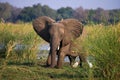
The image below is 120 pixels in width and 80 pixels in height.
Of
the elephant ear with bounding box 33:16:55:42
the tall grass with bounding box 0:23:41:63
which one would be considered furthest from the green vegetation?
the elephant ear with bounding box 33:16:55:42

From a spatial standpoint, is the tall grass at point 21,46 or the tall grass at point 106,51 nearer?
the tall grass at point 106,51

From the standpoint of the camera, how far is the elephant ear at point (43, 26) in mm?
9844

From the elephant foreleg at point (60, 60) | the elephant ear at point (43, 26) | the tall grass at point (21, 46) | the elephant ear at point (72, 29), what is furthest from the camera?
the tall grass at point (21, 46)

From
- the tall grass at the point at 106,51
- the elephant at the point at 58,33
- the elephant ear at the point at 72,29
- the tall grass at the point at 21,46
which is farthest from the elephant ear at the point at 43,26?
the tall grass at the point at 106,51

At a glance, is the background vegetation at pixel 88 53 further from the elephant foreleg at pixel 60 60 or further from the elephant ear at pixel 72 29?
the elephant ear at pixel 72 29

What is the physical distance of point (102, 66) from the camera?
6.18m

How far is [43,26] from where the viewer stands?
32.9ft

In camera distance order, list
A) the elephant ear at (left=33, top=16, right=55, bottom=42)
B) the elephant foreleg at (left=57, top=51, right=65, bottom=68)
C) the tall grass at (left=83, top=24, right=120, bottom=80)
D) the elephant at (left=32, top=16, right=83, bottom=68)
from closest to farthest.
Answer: the tall grass at (left=83, top=24, right=120, bottom=80), the elephant at (left=32, top=16, right=83, bottom=68), the elephant foreleg at (left=57, top=51, right=65, bottom=68), the elephant ear at (left=33, top=16, right=55, bottom=42)

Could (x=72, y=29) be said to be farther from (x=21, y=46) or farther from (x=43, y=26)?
(x=21, y=46)

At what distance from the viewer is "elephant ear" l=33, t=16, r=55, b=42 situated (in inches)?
388

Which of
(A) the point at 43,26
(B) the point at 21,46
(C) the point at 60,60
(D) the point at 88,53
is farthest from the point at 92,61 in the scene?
(B) the point at 21,46

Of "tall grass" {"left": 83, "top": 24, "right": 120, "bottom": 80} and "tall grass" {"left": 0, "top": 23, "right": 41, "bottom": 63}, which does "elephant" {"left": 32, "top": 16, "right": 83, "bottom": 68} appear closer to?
"tall grass" {"left": 0, "top": 23, "right": 41, "bottom": 63}

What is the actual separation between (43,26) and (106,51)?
4.25m

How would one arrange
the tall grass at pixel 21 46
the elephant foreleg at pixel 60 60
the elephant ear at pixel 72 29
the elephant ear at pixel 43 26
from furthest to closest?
1. the tall grass at pixel 21 46
2. the elephant ear at pixel 43 26
3. the elephant ear at pixel 72 29
4. the elephant foreleg at pixel 60 60
